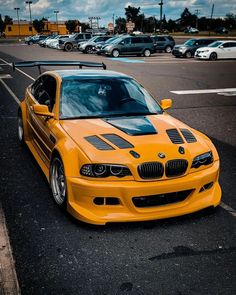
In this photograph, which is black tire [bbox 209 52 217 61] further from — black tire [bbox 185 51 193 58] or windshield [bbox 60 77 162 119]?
windshield [bbox 60 77 162 119]

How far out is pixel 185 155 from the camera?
3953mm

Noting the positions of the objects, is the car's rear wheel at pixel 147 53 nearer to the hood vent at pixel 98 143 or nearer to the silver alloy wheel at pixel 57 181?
the silver alloy wheel at pixel 57 181

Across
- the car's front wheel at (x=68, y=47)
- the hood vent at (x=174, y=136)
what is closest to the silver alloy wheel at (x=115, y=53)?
the car's front wheel at (x=68, y=47)

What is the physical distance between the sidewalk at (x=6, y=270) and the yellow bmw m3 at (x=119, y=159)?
2.43ft

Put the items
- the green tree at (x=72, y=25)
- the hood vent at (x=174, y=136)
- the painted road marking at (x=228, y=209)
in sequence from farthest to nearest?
the green tree at (x=72, y=25) < the painted road marking at (x=228, y=209) < the hood vent at (x=174, y=136)

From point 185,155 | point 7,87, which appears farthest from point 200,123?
point 7,87

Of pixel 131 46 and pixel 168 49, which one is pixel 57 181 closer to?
pixel 131 46

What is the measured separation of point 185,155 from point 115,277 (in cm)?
151

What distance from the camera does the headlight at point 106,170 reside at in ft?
12.3

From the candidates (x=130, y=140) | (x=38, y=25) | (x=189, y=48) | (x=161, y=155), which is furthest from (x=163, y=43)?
(x=38, y=25)

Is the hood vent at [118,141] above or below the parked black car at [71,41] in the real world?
above

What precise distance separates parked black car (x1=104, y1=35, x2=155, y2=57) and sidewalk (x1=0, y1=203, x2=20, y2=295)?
2885cm

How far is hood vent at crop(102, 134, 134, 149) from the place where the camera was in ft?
12.9

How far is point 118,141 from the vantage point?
4.02 metres
